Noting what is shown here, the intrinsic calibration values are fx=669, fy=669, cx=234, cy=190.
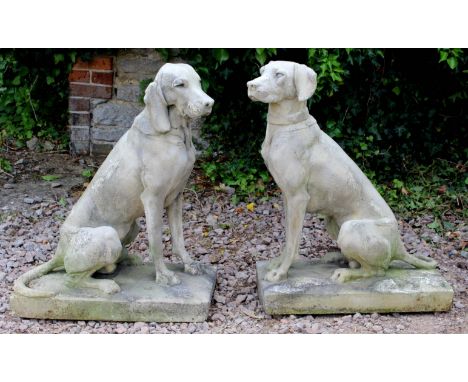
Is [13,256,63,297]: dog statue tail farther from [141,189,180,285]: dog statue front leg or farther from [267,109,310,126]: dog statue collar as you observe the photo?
[267,109,310,126]: dog statue collar

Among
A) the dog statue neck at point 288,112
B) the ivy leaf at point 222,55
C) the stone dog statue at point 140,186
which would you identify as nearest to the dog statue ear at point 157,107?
the stone dog statue at point 140,186

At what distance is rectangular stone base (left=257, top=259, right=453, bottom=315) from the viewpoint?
4582 mm

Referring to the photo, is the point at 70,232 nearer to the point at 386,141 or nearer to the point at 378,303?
the point at 378,303

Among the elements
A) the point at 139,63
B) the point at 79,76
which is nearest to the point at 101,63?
the point at 79,76

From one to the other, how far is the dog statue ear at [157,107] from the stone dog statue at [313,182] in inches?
22.3

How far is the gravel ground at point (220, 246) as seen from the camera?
4492mm

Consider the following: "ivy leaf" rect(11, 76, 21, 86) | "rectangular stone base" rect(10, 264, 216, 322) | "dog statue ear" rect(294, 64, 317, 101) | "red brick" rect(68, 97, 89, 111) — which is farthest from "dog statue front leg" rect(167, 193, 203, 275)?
"ivy leaf" rect(11, 76, 21, 86)

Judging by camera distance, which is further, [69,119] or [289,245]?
[69,119]

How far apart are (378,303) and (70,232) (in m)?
2.16

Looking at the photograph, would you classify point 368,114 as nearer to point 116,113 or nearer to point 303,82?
point 116,113

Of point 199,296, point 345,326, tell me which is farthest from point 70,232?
point 345,326

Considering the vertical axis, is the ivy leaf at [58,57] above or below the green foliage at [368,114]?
above

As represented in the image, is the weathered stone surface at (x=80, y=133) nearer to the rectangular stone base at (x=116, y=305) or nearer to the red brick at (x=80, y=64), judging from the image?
the red brick at (x=80, y=64)

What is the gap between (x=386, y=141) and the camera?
710cm
